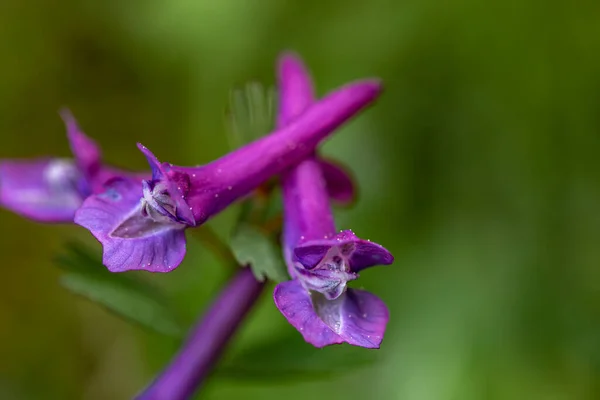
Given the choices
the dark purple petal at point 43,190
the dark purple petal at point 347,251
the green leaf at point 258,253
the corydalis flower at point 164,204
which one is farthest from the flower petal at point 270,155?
the dark purple petal at point 43,190

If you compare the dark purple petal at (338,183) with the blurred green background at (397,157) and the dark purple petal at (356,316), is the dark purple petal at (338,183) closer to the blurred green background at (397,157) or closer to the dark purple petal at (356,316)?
the dark purple petal at (356,316)

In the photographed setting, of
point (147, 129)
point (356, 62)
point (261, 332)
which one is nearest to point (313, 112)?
point (261, 332)

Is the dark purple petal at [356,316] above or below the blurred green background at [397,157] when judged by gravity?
above

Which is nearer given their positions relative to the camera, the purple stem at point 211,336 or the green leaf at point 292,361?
the purple stem at point 211,336

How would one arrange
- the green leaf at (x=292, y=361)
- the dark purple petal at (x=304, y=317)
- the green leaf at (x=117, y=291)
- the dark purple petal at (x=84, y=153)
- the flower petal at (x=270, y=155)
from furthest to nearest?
1. the green leaf at (x=292, y=361)
2. the green leaf at (x=117, y=291)
3. the dark purple petal at (x=84, y=153)
4. the flower petal at (x=270, y=155)
5. the dark purple petal at (x=304, y=317)

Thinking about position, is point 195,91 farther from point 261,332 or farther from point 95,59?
point 261,332

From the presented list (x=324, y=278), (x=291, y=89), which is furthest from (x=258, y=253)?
(x=291, y=89)

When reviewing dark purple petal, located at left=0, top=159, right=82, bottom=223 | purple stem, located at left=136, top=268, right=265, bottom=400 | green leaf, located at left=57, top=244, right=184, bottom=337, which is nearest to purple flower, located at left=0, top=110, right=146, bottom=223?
dark purple petal, located at left=0, top=159, right=82, bottom=223

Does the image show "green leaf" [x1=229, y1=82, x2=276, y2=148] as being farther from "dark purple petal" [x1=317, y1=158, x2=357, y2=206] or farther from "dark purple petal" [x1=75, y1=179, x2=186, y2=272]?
"dark purple petal" [x1=75, y1=179, x2=186, y2=272]
